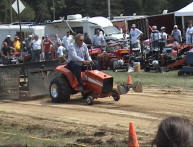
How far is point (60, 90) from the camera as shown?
10.7 meters

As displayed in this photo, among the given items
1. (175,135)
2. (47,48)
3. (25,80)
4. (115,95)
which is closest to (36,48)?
(47,48)

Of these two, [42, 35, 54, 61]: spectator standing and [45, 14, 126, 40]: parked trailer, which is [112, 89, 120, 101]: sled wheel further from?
[45, 14, 126, 40]: parked trailer

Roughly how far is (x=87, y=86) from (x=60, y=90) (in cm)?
65

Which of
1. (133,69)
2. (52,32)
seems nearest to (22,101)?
(133,69)

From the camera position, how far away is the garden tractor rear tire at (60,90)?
1072 cm

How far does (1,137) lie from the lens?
7.34 metres

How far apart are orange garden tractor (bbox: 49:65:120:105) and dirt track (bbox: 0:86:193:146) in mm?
209

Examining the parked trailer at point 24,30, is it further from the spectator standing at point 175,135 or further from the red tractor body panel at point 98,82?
the spectator standing at point 175,135

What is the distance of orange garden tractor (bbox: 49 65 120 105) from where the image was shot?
10336mm

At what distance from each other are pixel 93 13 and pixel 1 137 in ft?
220

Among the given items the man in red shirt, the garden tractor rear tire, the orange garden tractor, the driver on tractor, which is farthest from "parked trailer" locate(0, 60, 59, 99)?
the man in red shirt

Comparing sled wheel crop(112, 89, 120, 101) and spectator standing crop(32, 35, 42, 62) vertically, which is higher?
spectator standing crop(32, 35, 42, 62)

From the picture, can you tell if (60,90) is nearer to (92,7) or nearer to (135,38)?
(135,38)

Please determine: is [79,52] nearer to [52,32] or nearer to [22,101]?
[22,101]
